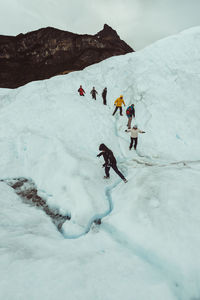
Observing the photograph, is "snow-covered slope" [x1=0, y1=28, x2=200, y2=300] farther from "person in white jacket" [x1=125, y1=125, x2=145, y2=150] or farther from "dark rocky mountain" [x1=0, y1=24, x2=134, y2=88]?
"dark rocky mountain" [x1=0, y1=24, x2=134, y2=88]

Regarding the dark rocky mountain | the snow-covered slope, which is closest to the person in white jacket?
the snow-covered slope

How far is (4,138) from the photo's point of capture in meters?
8.58

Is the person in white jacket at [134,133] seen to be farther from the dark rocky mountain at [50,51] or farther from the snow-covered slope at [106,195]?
the dark rocky mountain at [50,51]

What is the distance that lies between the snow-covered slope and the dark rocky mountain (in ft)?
120

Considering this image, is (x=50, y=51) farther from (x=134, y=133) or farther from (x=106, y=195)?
(x=106, y=195)

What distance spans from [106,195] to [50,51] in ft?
170

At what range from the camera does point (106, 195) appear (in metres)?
5.49

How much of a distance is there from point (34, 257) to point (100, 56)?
50.3 metres

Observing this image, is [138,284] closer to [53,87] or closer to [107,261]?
[107,261]

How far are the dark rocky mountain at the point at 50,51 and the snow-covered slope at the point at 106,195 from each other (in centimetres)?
3649

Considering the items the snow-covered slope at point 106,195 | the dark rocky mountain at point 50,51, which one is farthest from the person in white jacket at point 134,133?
the dark rocky mountain at point 50,51

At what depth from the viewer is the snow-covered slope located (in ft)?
8.87

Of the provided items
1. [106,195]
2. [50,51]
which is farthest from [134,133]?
[50,51]

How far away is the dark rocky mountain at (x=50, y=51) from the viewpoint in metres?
42.8
